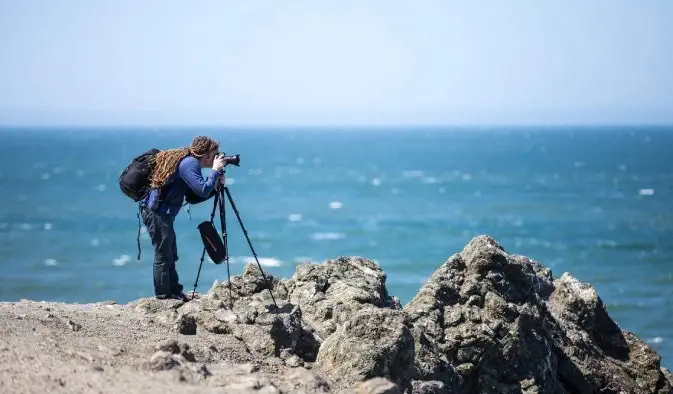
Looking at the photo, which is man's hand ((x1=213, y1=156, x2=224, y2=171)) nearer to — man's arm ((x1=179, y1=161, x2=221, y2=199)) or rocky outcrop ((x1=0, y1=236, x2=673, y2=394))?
man's arm ((x1=179, y1=161, x2=221, y2=199))

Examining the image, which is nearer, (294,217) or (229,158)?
(229,158)

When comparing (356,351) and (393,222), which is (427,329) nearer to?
(356,351)

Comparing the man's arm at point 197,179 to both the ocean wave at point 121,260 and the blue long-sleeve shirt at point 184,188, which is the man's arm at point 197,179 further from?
the ocean wave at point 121,260

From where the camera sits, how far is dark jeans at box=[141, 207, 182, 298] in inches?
426

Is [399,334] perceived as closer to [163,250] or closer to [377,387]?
[377,387]

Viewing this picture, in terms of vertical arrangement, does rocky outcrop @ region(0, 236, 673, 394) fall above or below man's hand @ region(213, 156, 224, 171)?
below

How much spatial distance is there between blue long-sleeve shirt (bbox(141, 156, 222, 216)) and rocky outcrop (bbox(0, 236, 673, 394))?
3.52 feet

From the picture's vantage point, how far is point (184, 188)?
10.9m

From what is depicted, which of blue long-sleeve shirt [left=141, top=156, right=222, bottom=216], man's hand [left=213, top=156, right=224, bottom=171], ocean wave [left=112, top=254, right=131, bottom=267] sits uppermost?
man's hand [left=213, top=156, right=224, bottom=171]

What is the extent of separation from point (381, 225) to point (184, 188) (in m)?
58.5

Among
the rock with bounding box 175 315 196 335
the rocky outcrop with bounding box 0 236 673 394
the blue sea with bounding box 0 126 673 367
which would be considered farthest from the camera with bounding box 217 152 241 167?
the rock with bounding box 175 315 196 335

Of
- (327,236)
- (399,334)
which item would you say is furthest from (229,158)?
(327,236)

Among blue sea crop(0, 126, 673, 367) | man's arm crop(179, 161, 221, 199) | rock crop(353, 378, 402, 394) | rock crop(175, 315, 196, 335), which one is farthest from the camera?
blue sea crop(0, 126, 673, 367)

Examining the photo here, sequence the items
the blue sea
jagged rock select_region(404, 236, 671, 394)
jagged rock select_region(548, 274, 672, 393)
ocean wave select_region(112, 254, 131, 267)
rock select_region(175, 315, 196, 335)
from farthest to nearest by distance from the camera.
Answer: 1. ocean wave select_region(112, 254, 131, 267)
2. the blue sea
3. jagged rock select_region(548, 274, 672, 393)
4. jagged rock select_region(404, 236, 671, 394)
5. rock select_region(175, 315, 196, 335)
